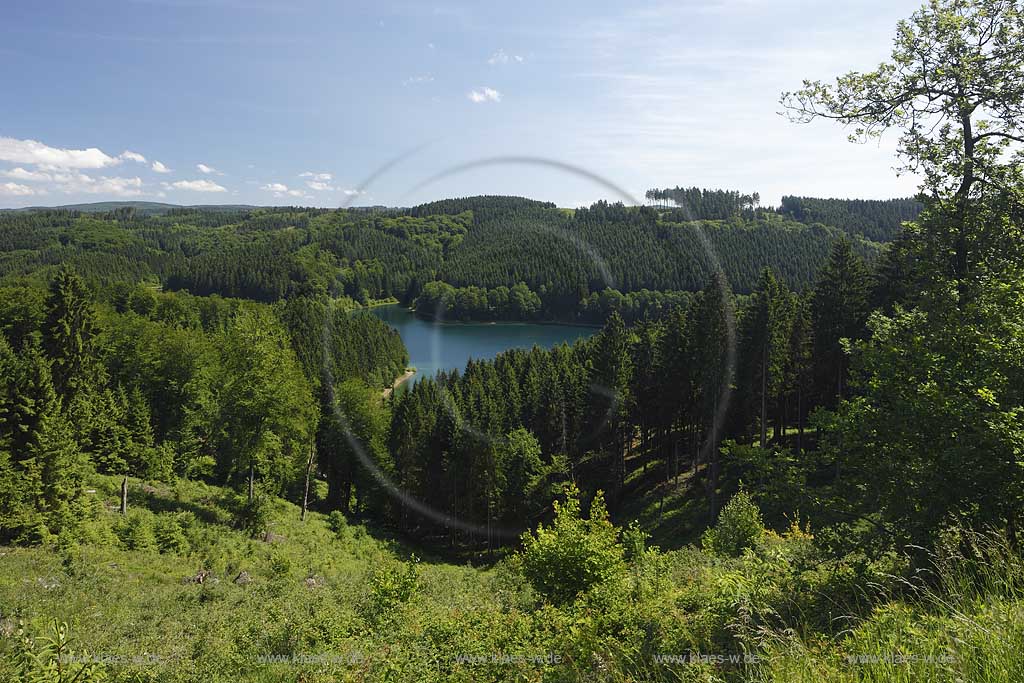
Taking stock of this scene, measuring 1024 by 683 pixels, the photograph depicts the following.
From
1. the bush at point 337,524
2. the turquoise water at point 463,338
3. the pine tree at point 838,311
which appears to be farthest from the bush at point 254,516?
the turquoise water at point 463,338

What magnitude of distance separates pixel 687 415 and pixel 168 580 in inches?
1243

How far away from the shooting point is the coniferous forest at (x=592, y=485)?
5.63m

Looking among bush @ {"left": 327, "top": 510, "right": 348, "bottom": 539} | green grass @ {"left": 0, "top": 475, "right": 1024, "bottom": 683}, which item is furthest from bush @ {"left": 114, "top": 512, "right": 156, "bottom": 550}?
bush @ {"left": 327, "top": 510, "right": 348, "bottom": 539}

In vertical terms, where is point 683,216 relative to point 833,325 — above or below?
above

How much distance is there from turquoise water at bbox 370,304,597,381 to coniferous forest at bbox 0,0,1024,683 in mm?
25024

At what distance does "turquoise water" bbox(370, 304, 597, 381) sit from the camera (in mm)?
94188

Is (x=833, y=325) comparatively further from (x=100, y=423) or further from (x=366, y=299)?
(x=366, y=299)

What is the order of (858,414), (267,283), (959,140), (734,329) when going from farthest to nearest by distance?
(267,283) → (734,329) → (959,140) → (858,414)

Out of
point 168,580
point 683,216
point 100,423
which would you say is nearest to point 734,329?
point 168,580

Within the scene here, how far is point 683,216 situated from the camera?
127875mm

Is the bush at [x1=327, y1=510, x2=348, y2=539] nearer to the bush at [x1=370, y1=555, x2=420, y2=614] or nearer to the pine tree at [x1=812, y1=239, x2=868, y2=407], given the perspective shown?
the bush at [x1=370, y1=555, x2=420, y2=614]

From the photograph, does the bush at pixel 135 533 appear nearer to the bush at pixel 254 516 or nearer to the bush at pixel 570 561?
the bush at pixel 254 516

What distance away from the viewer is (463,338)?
110500 millimetres

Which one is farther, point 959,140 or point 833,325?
point 833,325
